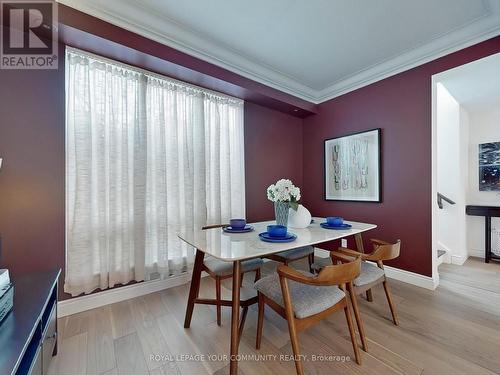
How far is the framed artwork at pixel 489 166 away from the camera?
3.20m

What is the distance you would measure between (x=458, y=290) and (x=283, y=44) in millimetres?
3275

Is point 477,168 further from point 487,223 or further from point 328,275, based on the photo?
point 328,275

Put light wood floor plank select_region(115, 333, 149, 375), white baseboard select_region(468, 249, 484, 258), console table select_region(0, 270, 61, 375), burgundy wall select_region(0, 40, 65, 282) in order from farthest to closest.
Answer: white baseboard select_region(468, 249, 484, 258) < burgundy wall select_region(0, 40, 65, 282) < light wood floor plank select_region(115, 333, 149, 375) < console table select_region(0, 270, 61, 375)

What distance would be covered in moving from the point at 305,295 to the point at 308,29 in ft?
7.72

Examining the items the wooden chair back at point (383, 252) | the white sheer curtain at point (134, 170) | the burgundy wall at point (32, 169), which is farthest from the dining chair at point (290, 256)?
the burgundy wall at point (32, 169)

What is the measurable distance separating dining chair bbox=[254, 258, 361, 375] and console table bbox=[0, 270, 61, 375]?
1118 mm

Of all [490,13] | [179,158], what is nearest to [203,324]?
[179,158]

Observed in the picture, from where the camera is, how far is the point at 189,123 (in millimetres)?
2574

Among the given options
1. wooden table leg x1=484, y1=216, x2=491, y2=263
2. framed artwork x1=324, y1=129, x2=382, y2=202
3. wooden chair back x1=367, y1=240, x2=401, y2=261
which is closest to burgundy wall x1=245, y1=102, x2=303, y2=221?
framed artwork x1=324, y1=129, x2=382, y2=202

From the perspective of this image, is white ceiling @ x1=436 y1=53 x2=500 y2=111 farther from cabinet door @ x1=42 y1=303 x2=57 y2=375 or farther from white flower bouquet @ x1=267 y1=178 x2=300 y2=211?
cabinet door @ x1=42 y1=303 x2=57 y2=375

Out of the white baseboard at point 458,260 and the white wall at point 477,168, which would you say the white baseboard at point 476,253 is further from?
the white baseboard at point 458,260

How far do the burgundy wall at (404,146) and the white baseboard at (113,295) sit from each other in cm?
257

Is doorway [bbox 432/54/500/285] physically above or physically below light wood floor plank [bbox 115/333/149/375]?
above

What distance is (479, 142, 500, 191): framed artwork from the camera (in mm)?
3197
